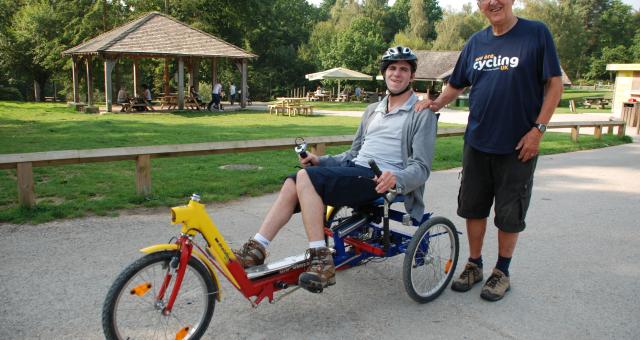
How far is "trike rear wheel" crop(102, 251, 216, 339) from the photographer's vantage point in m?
2.73

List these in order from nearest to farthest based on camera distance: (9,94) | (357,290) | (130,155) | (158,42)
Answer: (357,290) → (130,155) → (158,42) → (9,94)

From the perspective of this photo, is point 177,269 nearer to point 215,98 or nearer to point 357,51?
point 215,98

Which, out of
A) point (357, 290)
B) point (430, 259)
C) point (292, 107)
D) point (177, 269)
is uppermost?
point (292, 107)

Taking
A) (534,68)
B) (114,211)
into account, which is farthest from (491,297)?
(114,211)

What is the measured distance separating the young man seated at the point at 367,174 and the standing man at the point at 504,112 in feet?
0.68

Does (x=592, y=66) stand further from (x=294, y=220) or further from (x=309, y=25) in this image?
(x=294, y=220)

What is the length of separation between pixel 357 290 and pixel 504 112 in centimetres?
160

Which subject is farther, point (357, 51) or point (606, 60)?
point (606, 60)

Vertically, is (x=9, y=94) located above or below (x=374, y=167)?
below

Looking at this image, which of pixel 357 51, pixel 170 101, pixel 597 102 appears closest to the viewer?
pixel 170 101

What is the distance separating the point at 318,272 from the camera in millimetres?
3203

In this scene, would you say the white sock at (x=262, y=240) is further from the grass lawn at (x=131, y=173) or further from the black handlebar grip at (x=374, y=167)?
the grass lawn at (x=131, y=173)

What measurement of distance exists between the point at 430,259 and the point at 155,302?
6.18 feet

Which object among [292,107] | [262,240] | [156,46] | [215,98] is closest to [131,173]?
[262,240]
